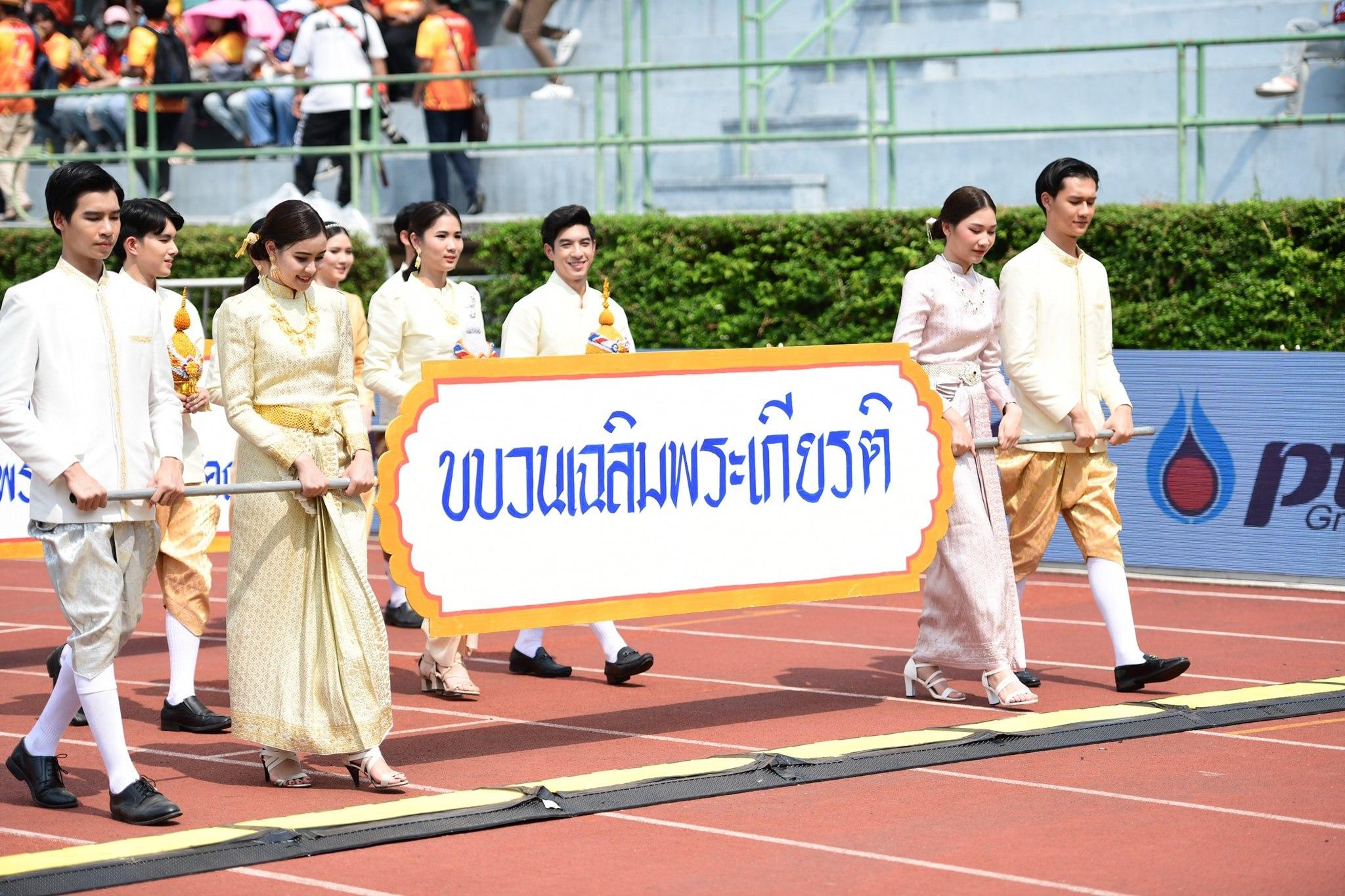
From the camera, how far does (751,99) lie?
62.4ft

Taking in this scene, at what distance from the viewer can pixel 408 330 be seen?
9.51 metres

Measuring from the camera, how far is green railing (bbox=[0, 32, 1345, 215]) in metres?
14.1

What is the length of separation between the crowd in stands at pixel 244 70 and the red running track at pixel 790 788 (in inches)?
325

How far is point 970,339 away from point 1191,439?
4.62 metres

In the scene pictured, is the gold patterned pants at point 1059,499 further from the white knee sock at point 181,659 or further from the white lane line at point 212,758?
the white knee sock at point 181,659

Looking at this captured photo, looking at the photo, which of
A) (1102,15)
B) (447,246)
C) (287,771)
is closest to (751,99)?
(1102,15)

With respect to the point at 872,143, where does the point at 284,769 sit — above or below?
below

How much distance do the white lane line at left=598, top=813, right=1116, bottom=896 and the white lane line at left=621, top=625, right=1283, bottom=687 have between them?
3.56 metres

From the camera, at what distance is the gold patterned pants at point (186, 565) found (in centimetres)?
859

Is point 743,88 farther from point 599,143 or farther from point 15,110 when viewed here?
point 15,110

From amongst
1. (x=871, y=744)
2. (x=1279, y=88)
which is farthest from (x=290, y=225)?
(x=1279, y=88)

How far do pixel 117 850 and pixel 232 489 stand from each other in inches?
49.2

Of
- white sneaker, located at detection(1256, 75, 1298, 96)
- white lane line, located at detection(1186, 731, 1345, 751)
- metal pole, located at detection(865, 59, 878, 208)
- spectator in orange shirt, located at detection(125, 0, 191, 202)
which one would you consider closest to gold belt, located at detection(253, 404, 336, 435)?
white lane line, located at detection(1186, 731, 1345, 751)

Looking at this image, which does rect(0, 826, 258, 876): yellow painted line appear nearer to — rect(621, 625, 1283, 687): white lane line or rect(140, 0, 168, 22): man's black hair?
rect(621, 625, 1283, 687): white lane line
